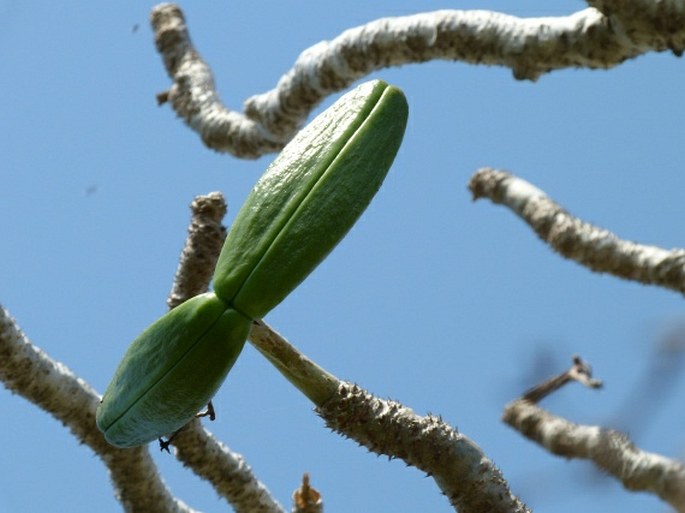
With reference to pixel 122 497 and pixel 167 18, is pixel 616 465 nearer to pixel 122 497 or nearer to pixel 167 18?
pixel 122 497

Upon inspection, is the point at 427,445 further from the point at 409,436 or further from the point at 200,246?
the point at 200,246

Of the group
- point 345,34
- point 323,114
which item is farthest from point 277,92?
point 323,114

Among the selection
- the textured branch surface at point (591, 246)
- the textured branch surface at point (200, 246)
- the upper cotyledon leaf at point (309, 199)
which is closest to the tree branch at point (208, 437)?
the textured branch surface at point (200, 246)

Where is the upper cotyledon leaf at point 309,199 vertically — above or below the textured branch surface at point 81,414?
above

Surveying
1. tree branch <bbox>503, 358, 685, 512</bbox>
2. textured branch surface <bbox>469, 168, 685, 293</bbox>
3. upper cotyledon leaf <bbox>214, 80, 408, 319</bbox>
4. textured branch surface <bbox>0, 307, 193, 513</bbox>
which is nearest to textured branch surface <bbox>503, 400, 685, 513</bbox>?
tree branch <bbox>503, 358, 685, 512</bbox>

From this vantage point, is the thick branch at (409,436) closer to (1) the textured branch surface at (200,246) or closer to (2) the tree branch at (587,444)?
(1) the textured branch surface at (200,246)

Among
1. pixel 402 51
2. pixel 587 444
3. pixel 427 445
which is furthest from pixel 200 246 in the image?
pixel 587 444

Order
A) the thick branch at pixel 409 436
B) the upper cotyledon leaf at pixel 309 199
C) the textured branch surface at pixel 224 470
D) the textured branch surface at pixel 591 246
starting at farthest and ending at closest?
the textured branch surface at pixel 591 246
the textured branch surface at pixel 224 470
the thick branch at pixel 409 436
the upper cotyledon leaf at pixel 309 199

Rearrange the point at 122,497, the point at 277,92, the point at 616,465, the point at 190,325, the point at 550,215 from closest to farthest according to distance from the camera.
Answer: the point at 190,325 → the point at 122,497 → the point at 616,465 → the point at 277,92 → the point at 550,215
